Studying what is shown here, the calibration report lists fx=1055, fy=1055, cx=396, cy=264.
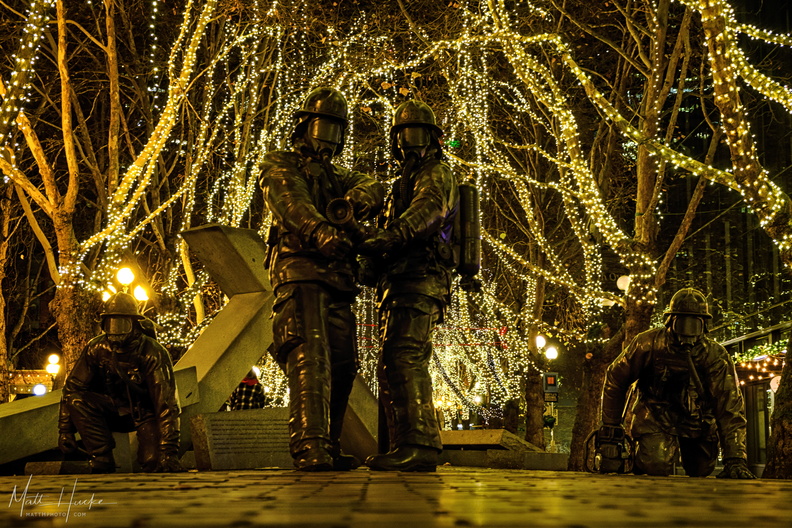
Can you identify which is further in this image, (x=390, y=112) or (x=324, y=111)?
(x=390, y=112)

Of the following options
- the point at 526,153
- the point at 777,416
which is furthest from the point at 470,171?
the point at 777,416

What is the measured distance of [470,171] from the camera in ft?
90.3

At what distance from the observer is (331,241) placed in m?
6.30

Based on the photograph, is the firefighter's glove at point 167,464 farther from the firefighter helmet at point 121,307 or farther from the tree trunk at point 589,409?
the tree trunk at point 589,409

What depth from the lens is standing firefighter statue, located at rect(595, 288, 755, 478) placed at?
845cm

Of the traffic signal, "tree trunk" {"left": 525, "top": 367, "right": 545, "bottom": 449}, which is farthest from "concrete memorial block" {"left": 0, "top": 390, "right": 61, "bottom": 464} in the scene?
the traffic signal

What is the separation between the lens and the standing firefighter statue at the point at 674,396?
8.45 meters

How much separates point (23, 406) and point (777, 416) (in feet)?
25.4

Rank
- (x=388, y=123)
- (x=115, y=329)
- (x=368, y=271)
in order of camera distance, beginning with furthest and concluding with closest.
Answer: (x=388, y=123)
(x=115, y=329)
(x=368, y=271)

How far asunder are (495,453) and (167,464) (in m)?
6.13

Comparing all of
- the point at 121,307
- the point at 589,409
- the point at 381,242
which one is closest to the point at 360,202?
the point at 381,242

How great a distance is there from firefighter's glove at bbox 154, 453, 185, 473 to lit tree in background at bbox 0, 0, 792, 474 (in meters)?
8.03

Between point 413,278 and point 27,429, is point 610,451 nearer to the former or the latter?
point 413,278

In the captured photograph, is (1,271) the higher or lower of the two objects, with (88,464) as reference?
higher
